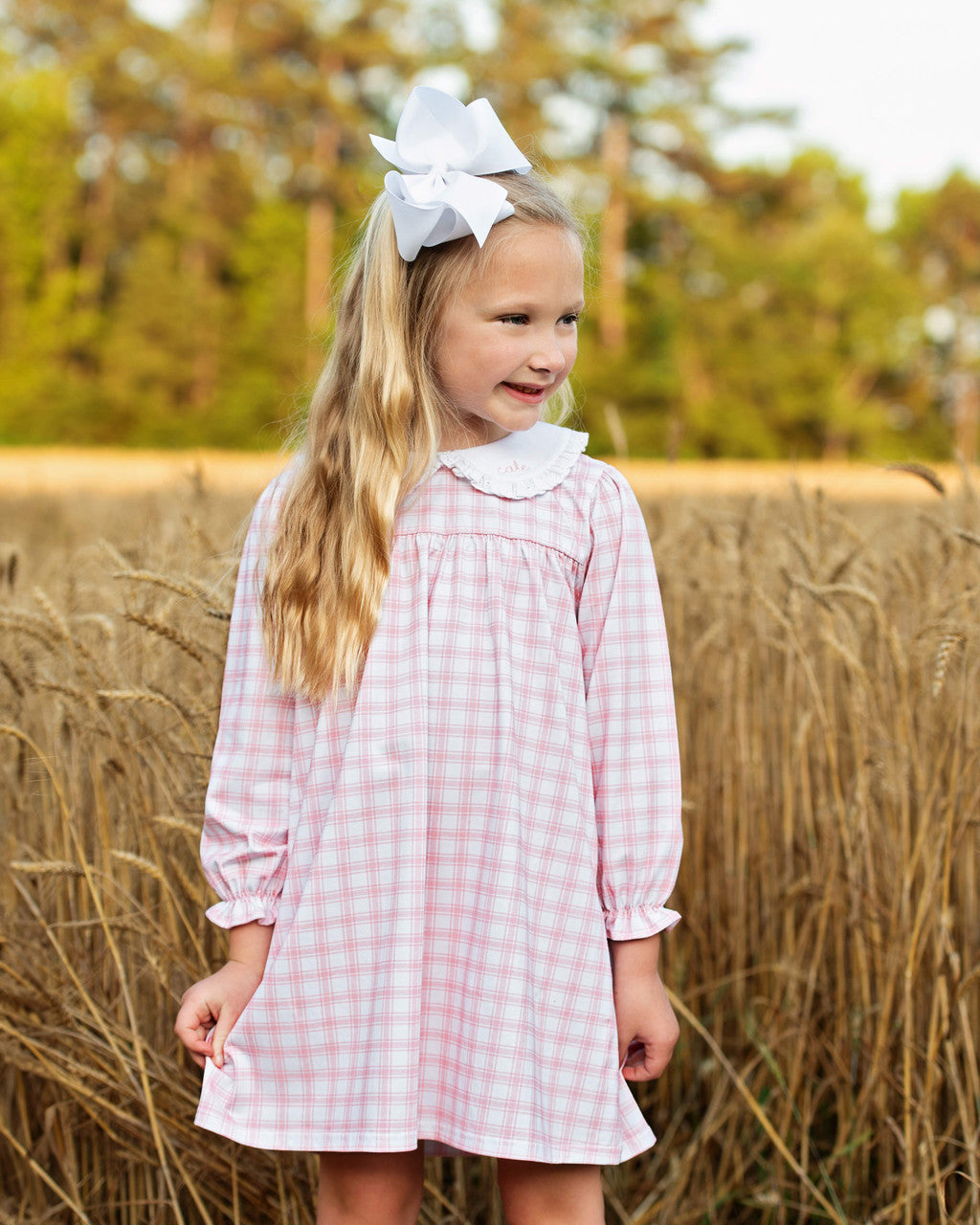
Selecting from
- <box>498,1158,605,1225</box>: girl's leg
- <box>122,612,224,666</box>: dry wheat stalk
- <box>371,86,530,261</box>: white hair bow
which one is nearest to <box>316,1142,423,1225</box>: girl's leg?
<box>498,1158,605,1225</box>: girl's leg

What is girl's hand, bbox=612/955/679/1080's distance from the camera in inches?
45.6

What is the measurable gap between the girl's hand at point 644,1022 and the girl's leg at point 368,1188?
0.24m

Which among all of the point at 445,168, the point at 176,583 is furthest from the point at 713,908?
the point at 445,168

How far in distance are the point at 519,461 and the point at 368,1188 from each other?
73 centimetres

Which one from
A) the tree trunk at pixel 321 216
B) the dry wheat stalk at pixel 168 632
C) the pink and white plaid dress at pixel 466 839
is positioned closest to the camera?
the pink and white plaid dress at pixel 466 839

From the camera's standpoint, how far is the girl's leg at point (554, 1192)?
3.80ft

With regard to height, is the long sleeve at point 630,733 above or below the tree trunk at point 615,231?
below

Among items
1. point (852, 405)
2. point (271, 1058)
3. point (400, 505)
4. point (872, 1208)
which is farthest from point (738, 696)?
point (852, 405)

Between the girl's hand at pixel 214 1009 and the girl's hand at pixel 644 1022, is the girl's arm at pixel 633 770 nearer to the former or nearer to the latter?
the girl's hand at pixel 644 1022

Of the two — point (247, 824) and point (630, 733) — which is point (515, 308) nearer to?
point (630, 733)

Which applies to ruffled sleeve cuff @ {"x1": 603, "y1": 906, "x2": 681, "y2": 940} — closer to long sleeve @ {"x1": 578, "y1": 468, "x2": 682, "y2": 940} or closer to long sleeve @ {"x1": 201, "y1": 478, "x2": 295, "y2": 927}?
long sleeve @ {"x1": 578, "y1": 468, "x2": 682, "y2": 940}

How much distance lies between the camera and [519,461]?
1243mm

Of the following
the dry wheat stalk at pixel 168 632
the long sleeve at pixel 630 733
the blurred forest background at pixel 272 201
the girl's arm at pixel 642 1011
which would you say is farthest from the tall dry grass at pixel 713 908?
the blurred forest background at pixel 272 201

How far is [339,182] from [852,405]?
39.5 ft
